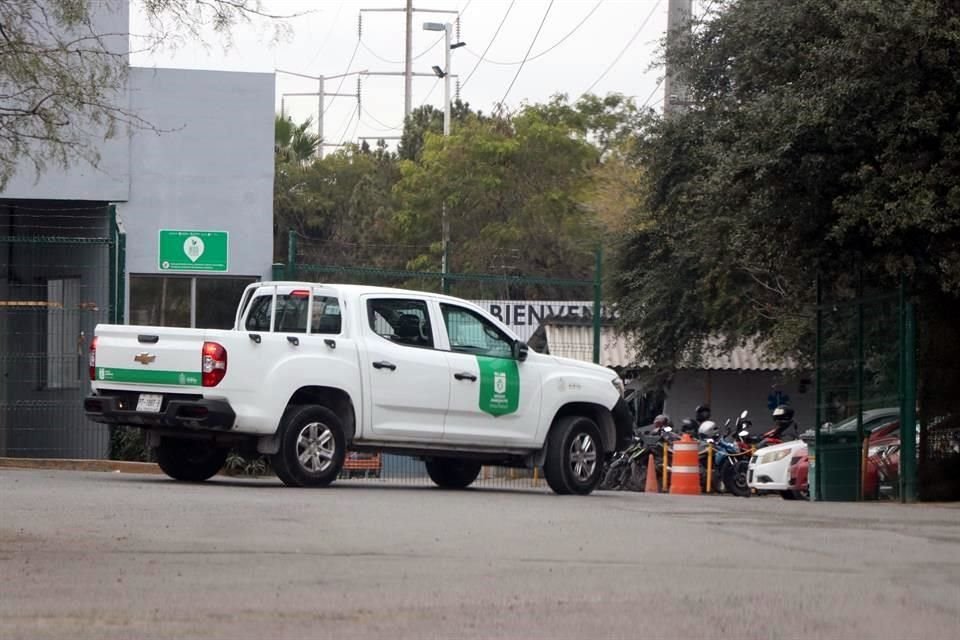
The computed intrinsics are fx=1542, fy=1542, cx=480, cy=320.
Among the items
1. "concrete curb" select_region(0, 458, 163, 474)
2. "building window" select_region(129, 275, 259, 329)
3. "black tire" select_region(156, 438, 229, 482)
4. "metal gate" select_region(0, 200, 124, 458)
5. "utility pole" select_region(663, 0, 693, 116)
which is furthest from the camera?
"utility pole" select_region(663, 0, 693, 116)

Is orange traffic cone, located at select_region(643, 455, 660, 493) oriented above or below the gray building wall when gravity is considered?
below

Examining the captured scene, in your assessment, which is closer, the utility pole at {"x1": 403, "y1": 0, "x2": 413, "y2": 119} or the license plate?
the license plate

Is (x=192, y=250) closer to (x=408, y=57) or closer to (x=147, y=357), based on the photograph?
(x=147, y=357)

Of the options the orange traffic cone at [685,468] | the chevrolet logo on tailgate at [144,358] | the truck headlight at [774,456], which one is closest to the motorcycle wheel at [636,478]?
the orange traffic cone at [685,468]

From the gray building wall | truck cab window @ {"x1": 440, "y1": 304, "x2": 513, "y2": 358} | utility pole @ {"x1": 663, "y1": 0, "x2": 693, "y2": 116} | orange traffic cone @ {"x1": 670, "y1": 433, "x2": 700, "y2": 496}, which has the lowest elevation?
orange traffic cone @ {"x1": 670, "y1": 433, "x2": 700, "y2": 496}

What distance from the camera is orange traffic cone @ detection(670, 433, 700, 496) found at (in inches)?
936

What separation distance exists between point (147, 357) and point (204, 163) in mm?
8236

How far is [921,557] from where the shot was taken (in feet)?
29.9

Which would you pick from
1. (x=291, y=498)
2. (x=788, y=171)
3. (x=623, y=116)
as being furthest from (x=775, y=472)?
(x=623, y=116)

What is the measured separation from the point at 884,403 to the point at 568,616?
36.8ft

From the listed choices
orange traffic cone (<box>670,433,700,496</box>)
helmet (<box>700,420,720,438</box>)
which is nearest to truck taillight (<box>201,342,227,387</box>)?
orange traffic cone (<box>670,433,700,496</box>)

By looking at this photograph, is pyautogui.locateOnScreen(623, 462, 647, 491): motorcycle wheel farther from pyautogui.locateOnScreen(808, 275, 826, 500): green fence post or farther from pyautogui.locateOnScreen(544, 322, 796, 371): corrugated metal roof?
pyautogui.locateOnScreen(808, 275, 826, 500): green fence post

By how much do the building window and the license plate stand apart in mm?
7428

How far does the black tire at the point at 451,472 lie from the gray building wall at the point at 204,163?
19.7 feet
